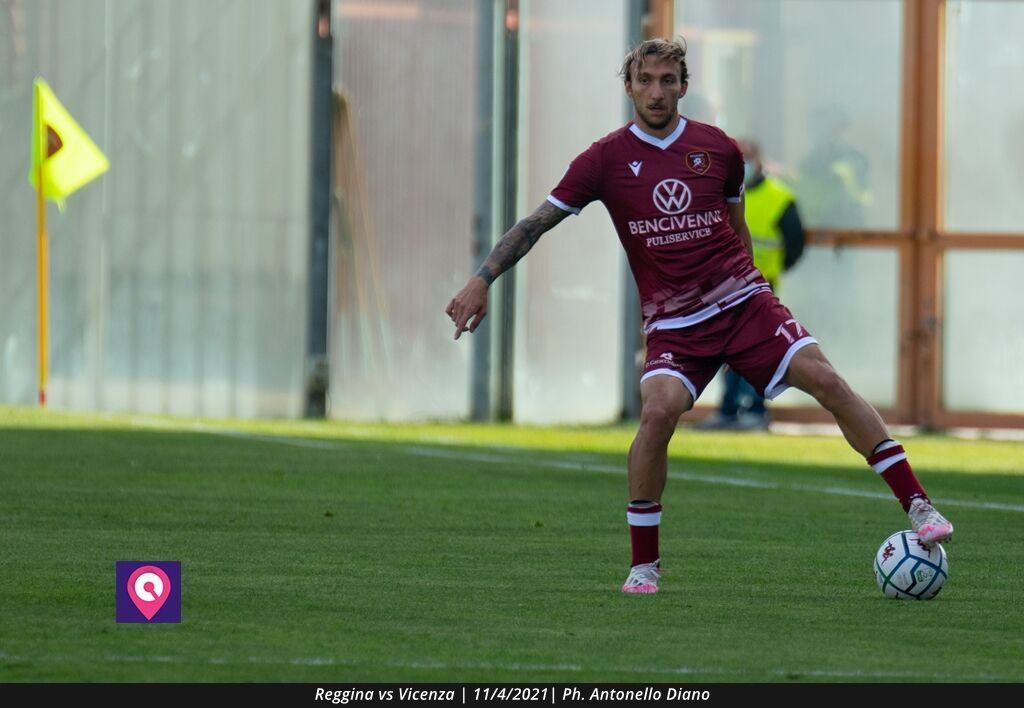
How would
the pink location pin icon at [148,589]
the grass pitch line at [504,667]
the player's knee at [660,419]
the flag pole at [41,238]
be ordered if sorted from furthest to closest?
the flag pole at [41,238] < the player's knee at [660,419] < the pink location pin icon at [148,589] < the grass pitch line at [504,667]

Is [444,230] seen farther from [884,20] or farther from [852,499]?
[852,499]

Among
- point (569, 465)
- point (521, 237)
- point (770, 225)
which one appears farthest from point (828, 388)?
point (770, 225)

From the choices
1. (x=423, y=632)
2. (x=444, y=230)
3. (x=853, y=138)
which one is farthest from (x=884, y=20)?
(x=423, y=632)

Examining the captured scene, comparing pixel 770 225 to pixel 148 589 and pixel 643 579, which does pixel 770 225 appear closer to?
pixel 643 579

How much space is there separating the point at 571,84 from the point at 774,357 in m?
10.1

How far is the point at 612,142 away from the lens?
24.9 feet

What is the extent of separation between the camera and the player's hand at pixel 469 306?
7.23 metres

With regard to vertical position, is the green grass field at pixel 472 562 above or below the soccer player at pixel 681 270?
below

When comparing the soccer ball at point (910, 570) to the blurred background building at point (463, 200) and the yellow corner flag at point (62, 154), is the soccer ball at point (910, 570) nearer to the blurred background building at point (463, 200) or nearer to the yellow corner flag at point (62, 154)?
the yellow corner flag at point (62, 154)

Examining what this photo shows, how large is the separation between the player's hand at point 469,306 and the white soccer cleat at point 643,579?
38.2 inches

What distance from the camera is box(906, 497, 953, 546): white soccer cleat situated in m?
7.25

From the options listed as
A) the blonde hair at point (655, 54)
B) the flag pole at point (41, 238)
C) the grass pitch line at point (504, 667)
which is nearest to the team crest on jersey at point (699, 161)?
the blonde hair at point (655, 54)

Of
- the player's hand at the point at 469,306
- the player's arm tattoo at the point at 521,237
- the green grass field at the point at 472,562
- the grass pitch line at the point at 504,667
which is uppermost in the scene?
the player's arm tattoo at the point at 521,237

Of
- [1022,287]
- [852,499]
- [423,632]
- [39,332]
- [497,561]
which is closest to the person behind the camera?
[423,632]
